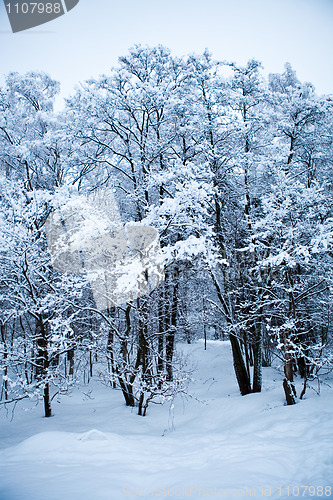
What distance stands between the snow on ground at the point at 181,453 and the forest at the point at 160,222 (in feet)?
2.70

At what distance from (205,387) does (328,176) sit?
9.73m

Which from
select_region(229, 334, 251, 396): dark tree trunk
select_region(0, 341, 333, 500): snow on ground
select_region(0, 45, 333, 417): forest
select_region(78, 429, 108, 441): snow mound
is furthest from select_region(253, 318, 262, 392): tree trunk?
select_region(78, 429, 108, 441): snow mound

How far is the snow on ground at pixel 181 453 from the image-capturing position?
299 centimetres

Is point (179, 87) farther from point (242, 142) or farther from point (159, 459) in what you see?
point (159, 459)

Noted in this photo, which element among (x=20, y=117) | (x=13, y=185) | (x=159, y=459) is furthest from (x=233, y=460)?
(x=20, y=117)

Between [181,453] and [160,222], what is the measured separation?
16.9ft

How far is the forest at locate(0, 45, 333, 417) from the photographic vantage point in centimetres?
676

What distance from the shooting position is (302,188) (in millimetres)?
6719

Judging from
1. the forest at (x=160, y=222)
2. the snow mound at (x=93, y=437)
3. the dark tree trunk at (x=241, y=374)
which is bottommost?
the dark tree trunk at (x=241, y=374)

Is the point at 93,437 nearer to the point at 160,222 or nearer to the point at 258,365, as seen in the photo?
the point at 160,222

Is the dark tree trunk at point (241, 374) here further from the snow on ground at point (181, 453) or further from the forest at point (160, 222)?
the snow on ground at point (181, 453)

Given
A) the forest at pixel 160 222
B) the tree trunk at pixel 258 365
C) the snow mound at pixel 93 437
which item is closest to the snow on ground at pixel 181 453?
the snow mound at pixel 93 437

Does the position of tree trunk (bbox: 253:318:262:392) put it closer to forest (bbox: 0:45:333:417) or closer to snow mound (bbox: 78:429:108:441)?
forest (bbox: 0:45:333:417)

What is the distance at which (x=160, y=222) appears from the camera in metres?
7.46
